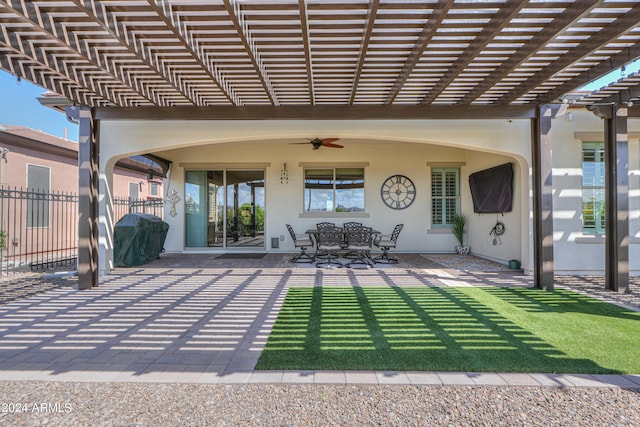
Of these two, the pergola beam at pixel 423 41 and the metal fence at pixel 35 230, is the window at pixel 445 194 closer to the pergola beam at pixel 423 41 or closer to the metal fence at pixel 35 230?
the pergola beam at pixel 423 41

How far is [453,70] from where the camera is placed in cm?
393

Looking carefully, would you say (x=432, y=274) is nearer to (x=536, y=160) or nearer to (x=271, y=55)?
(x=536, y=160)

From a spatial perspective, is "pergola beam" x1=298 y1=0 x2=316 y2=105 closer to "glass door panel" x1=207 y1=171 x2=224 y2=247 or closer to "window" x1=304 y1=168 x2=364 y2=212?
"window" x1=304 y1=168 x2=364 y2=212

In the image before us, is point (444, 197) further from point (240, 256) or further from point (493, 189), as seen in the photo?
point (240, 256)

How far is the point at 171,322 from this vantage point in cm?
348

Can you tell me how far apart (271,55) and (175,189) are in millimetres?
6245

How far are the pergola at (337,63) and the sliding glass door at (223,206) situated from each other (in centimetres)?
392

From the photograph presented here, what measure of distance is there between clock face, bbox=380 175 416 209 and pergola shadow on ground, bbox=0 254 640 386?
2740mm

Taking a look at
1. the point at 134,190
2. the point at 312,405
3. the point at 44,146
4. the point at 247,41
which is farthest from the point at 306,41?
the point at 134,190

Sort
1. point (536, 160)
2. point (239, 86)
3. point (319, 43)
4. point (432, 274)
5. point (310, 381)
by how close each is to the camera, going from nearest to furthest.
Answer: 1. point (310, 381)
2. point (319, 43)
3. point (239, 86)
4. point (536, 160)
5. point (432, 274)

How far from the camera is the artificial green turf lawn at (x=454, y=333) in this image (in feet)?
8.29

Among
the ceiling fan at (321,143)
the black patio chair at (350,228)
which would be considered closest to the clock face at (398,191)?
the black patio chair at (350,228)

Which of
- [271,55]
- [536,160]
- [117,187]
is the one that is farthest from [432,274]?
[117,187]

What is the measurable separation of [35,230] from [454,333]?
10.5 meters
